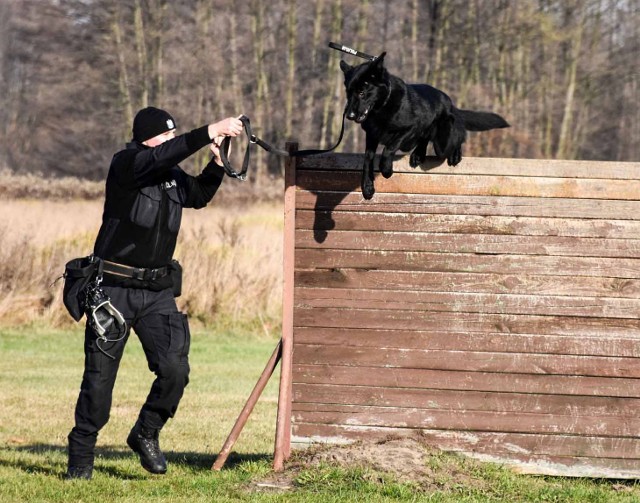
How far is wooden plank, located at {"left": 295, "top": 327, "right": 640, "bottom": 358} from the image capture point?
534 cm

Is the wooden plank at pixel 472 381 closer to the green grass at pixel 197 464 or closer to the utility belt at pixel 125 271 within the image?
the green grass at pixel 197 464

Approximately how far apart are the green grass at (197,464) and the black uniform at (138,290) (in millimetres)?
387

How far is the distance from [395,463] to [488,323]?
0.91 metres

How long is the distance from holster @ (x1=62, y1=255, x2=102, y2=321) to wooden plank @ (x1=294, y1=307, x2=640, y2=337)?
1359 millimetres

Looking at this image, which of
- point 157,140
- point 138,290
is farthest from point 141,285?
point 157,140

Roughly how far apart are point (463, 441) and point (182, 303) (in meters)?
8.93

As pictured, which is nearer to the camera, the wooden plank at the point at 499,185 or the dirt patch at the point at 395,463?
the dirt patch at the point at 395,463

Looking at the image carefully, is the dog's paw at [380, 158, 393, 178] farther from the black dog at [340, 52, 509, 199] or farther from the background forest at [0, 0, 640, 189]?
the background forest at [0, 0, 640, 189]

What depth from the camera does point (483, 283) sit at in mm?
5379

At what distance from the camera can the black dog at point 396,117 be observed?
192 inches

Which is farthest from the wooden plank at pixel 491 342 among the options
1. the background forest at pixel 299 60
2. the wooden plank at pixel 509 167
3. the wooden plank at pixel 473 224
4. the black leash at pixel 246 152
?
Result: the background forest at pixel 299 60

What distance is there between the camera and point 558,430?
5348 millimetres

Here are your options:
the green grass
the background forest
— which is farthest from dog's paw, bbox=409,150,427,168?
the background forest

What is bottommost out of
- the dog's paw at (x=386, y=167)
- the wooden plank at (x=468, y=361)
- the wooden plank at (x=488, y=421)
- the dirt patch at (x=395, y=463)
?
the dirt patch at (x=395, y=463)
